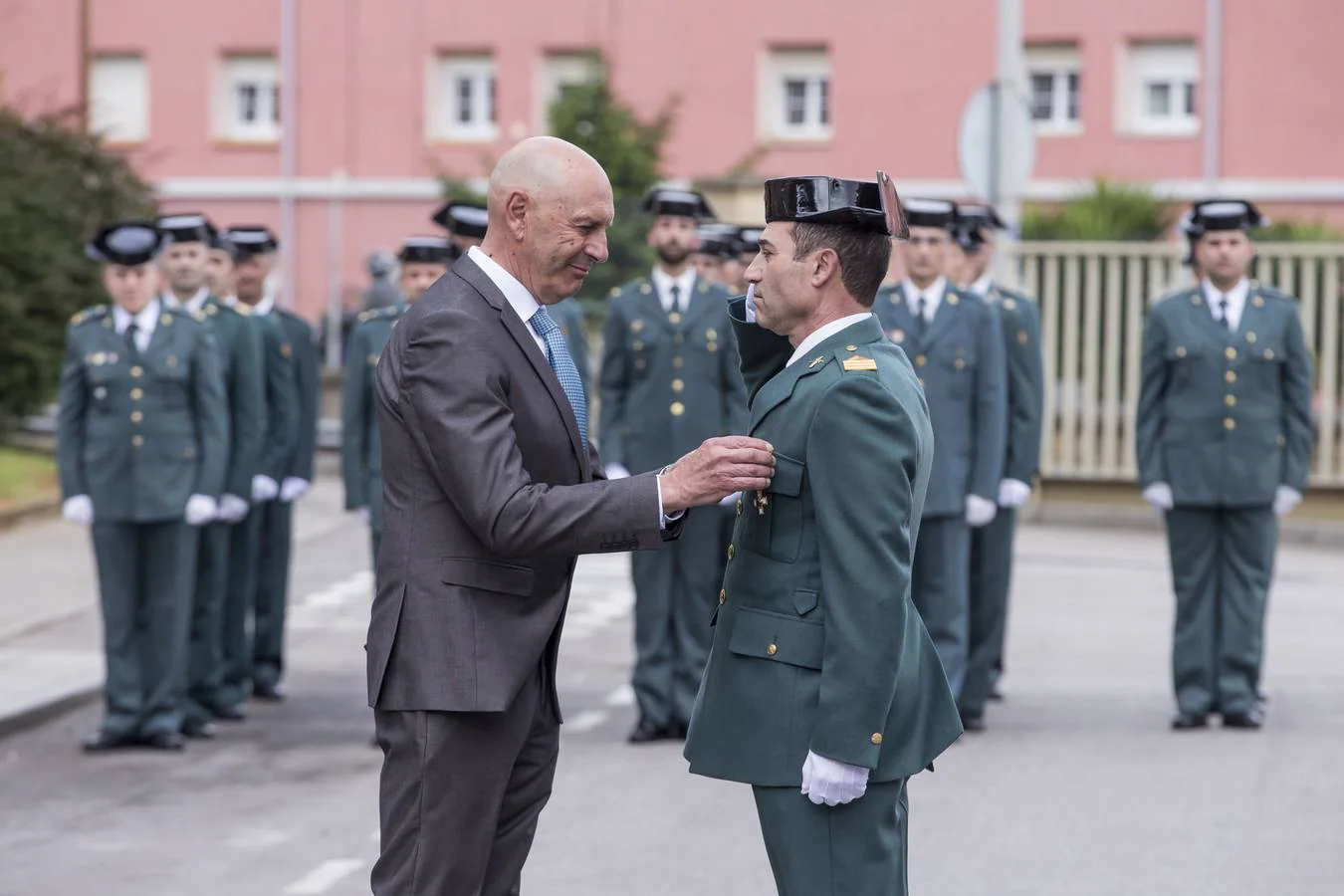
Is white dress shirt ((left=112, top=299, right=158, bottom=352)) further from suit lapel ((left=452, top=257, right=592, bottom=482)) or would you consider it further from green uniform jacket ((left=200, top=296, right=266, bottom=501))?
suit lapel ((left=452, top=257, right=592, bottom=482))

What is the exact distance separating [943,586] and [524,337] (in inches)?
215

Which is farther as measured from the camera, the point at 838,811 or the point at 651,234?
the point at 651,234

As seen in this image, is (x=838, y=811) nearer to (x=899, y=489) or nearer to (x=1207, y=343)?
(x=899, y=489)

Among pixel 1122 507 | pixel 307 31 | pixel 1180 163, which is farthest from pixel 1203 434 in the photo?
pixel 307 31

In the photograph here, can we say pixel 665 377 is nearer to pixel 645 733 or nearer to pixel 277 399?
pixel 645 733

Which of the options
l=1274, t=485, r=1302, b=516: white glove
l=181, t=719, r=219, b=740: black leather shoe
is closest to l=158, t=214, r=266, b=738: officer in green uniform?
l=181, t=719, r=219, b=740: black leather shoe

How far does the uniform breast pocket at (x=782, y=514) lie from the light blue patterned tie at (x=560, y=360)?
0.48m

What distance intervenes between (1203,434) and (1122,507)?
9.54 metres

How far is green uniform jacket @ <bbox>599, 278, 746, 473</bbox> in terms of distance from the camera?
10141mm

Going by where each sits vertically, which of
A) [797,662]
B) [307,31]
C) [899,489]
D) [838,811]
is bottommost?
[838,811]

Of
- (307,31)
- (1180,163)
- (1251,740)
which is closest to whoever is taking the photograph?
(1251,740)

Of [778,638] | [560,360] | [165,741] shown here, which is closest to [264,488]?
[165,741]

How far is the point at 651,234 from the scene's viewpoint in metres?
10.5

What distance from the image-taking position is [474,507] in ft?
15.1
